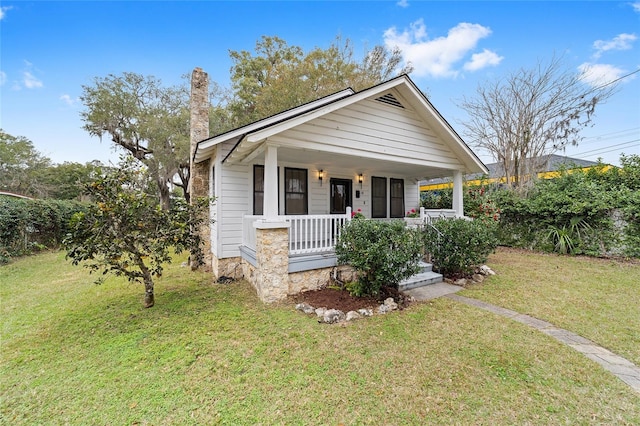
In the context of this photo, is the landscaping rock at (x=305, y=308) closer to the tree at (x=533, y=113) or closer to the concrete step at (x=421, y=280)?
the concrete step at (x=421, y=280)

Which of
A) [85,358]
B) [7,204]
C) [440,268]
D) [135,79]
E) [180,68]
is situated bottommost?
[85,358]

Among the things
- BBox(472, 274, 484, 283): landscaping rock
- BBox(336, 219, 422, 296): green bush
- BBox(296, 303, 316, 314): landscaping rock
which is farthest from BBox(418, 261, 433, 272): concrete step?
BBox(296, 303, 316, 314): landscaping rock

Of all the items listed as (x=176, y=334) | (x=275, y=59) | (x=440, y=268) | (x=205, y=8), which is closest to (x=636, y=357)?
(x=440, y=268)

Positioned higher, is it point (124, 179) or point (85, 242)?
point (124, 179)

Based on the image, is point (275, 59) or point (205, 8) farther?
point (275, 59)

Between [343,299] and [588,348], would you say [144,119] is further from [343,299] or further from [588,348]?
[588,348]

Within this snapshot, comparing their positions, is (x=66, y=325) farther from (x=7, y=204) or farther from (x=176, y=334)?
(x=7, y=204)

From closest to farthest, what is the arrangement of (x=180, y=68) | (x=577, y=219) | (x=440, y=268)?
(x=440, y=268), (x=577, y=219), (x=180, y=68)

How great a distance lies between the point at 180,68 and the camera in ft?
68.6

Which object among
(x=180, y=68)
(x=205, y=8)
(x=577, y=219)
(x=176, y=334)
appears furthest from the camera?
(x=180, y=68)

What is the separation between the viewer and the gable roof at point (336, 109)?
210 inches

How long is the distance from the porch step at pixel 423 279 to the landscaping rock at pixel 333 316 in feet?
6.39

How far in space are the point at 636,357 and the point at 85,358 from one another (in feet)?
24.4

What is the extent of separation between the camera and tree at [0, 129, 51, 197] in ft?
74.3
